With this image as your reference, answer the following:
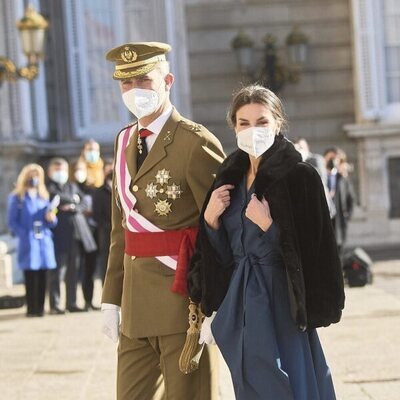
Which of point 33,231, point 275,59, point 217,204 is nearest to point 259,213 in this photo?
point 217,204

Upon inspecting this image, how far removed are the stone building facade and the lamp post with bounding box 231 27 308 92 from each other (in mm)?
214

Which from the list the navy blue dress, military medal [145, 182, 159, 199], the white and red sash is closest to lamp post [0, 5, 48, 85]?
the white and red sash

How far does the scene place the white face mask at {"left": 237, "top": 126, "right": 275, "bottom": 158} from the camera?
4441 millimetres

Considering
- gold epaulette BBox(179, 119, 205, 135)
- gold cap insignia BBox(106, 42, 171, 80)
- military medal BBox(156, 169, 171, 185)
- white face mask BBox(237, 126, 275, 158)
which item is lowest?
military medal BBox(156, 169, 171, 185)

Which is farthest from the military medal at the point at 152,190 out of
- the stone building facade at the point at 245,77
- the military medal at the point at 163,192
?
the stone building facade at the point at 245,77

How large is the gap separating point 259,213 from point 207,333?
1.69ft

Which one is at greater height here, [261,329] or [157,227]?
[157,227]

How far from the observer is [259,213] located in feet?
14.4

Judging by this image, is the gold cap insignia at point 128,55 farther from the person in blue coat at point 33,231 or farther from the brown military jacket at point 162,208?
the person in blue coat at point 33,231

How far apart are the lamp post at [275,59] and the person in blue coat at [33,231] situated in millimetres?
7795

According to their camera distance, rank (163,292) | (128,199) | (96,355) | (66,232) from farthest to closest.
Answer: (66,232), (96,355), (128,199), (163,292)

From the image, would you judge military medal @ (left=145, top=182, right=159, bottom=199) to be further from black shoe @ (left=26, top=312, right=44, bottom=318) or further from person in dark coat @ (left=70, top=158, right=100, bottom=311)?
person in dark coat @ (left=70, top=158, right=100, bottom=311)

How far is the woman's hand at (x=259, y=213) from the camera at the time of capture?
438cm

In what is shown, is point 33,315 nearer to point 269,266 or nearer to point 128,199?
point 128,199
